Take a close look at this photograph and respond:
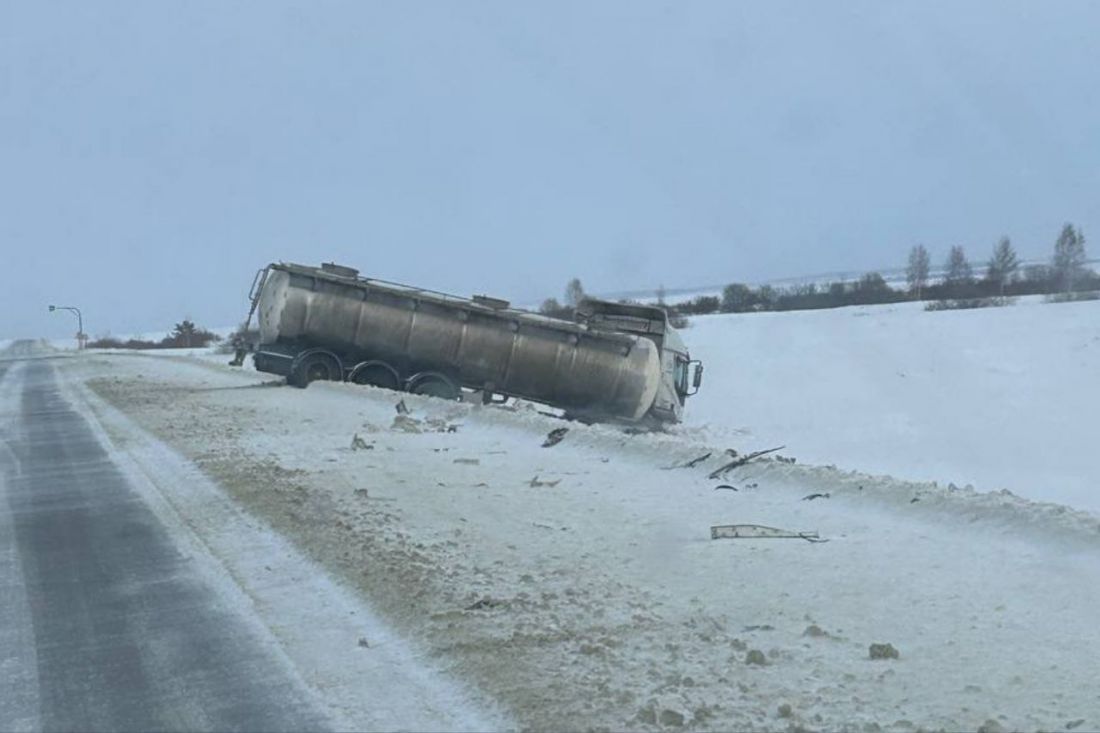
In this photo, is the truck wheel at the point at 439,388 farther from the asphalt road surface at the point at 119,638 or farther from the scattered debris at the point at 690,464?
the asphalt road surface at the point at 119,638

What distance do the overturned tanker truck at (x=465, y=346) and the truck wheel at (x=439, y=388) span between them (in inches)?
0.9

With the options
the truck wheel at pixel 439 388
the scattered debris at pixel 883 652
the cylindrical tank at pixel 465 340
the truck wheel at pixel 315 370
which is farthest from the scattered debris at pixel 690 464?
the truck wheel at pixel 315 370

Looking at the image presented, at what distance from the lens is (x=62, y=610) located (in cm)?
752

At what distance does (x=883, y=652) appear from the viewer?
6137mm

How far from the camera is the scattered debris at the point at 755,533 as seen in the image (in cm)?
914

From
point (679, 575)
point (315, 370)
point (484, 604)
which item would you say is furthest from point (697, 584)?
point (315, 370)

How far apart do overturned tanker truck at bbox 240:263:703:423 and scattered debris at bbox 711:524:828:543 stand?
15.0m

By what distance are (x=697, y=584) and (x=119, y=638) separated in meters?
3.79

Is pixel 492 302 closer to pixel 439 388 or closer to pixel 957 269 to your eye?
pixel 439 388

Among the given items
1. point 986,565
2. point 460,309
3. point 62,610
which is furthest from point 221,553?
point 460,309

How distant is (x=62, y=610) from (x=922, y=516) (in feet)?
22.6

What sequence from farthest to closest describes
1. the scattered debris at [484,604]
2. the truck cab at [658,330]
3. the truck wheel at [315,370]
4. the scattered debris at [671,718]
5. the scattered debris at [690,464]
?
the truck wheel at [315,370] → the truck cab at [658,330] → the scattered debris at [690,464] → the scattered debris at [484,604] → the scattered debris at [671,718]

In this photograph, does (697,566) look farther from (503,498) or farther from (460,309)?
(460,309)

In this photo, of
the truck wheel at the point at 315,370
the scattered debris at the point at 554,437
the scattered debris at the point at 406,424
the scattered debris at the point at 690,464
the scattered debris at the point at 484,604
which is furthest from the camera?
the truck wheel at the point at 315,370
